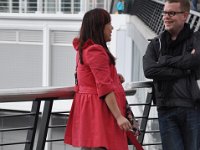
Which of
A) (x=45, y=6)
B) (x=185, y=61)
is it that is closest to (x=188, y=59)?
(x=185, y=61)

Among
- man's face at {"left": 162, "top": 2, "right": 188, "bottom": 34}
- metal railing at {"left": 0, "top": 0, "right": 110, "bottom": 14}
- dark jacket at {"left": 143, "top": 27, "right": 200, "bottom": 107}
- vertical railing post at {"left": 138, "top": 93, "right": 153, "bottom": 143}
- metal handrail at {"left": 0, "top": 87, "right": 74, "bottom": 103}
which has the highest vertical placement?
man's face at {"left": 162, "top": 2, "right": 188, "bottom": 34}

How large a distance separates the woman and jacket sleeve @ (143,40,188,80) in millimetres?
279

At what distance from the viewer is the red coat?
3.42m

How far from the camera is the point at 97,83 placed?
3.42 m

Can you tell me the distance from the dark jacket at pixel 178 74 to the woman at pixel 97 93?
0.29 meters

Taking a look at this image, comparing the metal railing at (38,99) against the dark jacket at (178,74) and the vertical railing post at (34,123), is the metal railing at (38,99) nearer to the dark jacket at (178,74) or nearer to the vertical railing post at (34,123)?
the vertical railing post at (34,123)

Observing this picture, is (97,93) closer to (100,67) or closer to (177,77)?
(100,67)

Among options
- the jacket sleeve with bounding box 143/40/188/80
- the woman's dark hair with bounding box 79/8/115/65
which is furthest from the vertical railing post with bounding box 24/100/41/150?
the jacket sleeve with bounding box 143/40/188/80

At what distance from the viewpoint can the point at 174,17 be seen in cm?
370

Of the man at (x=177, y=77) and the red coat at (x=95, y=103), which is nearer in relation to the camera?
the red coat at (x=95, y=103)

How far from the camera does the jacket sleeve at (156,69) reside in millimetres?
3688

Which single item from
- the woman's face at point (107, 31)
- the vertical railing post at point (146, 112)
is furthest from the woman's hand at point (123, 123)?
the vertical railing post at point (146, 112)

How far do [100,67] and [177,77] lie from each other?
1.86 ft

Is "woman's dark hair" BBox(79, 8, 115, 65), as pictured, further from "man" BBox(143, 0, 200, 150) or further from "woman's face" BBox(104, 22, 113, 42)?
"man" BBox(143, 0, 200, 150)
